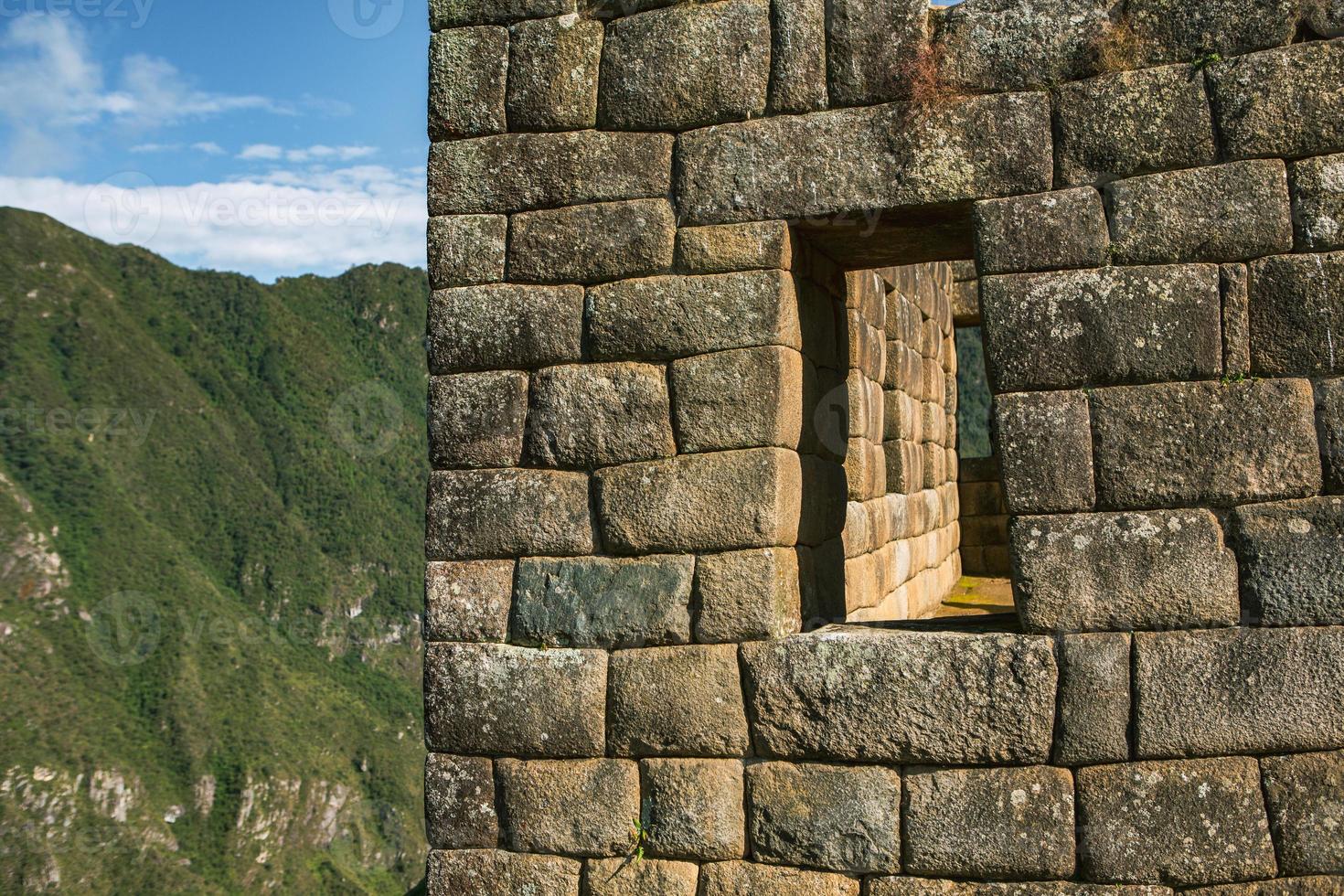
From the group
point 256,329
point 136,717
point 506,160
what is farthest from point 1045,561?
point 256,329

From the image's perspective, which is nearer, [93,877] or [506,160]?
[506,160]

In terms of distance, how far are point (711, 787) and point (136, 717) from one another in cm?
3577

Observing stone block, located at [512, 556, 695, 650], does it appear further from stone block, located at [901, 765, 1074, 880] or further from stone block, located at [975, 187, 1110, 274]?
stone block, located at [975, 187, 1110, 274]

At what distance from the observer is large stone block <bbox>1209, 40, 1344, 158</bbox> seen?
10.3ft

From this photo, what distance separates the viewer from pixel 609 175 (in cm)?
367

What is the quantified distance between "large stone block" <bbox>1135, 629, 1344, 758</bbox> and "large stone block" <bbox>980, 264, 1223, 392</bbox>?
76cm

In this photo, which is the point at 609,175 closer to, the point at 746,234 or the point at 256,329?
the point at 746,234

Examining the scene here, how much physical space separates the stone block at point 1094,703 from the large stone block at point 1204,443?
1.37 ft

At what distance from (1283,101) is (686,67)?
1748 mm

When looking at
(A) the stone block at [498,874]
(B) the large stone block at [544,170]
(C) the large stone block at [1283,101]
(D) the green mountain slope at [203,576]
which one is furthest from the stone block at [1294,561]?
(D) the green mountain slope at [203,576]

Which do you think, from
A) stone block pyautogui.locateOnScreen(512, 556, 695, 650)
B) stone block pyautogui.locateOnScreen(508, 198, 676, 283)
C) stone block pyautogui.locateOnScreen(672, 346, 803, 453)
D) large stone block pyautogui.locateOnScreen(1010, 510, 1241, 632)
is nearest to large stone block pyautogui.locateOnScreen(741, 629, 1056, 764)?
large stone block pyautogui.locateOnScreen(1010, 510, 1241, 632)

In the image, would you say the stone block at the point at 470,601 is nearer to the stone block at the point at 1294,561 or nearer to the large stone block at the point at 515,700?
the large stone block at the point at 515,700

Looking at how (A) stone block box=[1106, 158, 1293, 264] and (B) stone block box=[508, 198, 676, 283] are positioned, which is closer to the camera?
(A) stone block box=[1106, 158, 1293, 264]

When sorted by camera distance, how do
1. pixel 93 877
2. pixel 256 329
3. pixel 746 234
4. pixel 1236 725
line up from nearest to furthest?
pixel 1236 725, pixel 746 234, pixel 93 877, pixel 256 329
